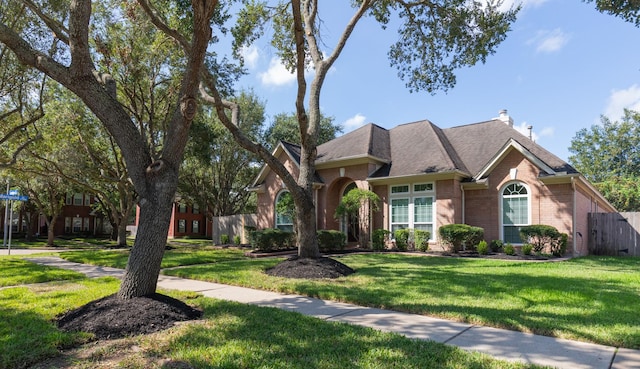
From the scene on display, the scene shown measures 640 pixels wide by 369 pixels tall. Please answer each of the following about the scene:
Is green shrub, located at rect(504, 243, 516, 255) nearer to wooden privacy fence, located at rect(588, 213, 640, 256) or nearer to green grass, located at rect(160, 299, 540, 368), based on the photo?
wooden privacy fence, located at rect(588, 213, 640, 256)

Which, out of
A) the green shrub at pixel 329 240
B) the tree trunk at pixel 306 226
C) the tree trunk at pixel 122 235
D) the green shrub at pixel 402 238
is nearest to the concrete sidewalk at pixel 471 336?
the tree trunk at pixel 306 226

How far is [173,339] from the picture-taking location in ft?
14.1

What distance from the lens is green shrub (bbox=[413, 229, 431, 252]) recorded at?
56.5 ft

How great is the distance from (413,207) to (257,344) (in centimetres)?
1497

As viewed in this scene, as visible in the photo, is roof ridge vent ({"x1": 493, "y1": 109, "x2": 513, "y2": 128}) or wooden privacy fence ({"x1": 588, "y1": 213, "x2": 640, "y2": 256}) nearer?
wooden privacy fence ({"x1": 588, "y1": 213, "x2": 640, "y2": 256})

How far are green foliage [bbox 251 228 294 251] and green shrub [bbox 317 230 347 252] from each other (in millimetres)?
1895

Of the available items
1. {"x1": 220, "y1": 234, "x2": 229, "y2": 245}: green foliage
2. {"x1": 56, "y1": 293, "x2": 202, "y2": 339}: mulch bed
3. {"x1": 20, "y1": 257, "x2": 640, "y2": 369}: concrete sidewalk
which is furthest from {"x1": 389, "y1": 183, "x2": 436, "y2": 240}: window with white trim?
{"x1": 56, "y1": 293, "x2": 202, "y2": 339}: mulch bed

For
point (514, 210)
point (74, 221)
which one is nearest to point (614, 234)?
point (514, 210)

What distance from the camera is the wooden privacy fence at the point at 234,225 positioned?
2402cm

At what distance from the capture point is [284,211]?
20.0 meters

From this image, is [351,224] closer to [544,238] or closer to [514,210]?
[514,210]

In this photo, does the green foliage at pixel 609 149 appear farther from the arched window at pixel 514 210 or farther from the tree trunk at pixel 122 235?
the tree trunk at pixel 122 235

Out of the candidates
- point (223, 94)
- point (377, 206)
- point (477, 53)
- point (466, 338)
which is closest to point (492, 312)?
point (466, 338)

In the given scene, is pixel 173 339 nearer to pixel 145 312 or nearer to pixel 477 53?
pixel 145 312
